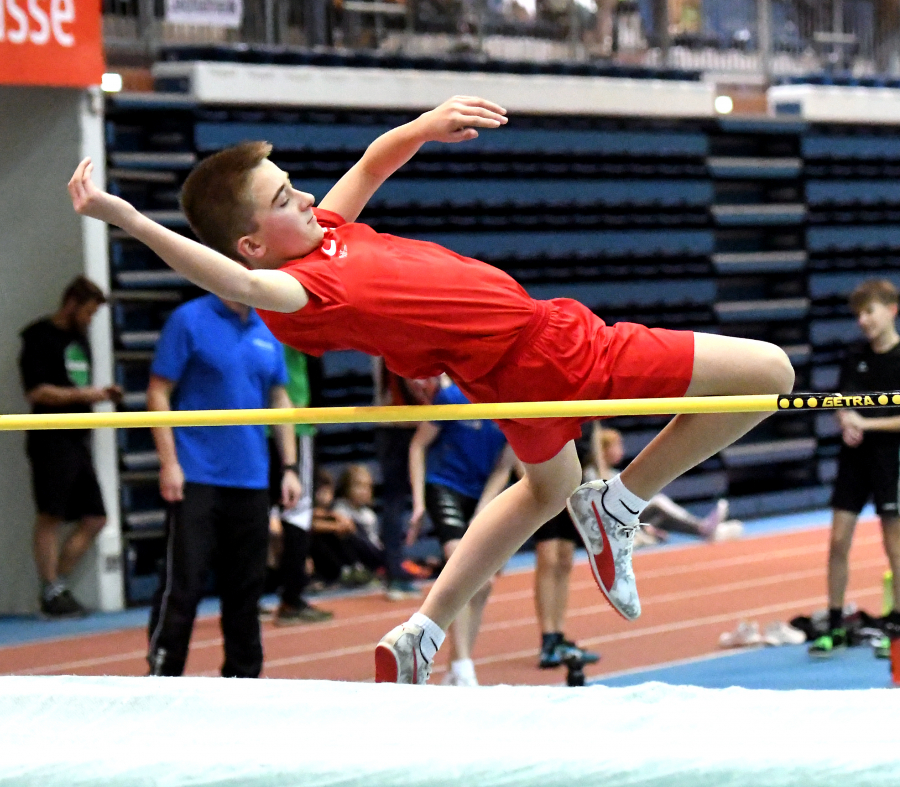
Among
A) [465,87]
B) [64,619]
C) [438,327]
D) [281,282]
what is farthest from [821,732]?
[465,87]

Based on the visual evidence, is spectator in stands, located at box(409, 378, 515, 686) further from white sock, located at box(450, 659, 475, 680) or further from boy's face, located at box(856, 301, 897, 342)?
boy's face, located at box(856, 301, 897, 342)

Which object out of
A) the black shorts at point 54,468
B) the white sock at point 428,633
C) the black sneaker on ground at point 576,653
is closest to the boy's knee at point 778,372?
the white sock at point 428,633

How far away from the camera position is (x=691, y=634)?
20.6 feet

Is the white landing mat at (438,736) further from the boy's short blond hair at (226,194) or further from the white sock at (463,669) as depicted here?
the white sock at (463,669)

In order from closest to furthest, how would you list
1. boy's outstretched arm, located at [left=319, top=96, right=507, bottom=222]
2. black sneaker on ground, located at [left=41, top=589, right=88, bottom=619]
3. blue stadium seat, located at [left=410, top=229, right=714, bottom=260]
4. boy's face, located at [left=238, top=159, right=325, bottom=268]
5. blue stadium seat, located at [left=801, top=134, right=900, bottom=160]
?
1. boy's face, located at [left=238, top=159, right=325, bottom=268]
2. boy's outstretched arm, located at [left=319, top=96, right=507, bottom=222]
3. black sneaker on ground, located at [left=41, top=589, right=88, bottom=619]
4. blue stadium seat, located at [left=410, top=229, right=714, bottom=260]
5. blue stadium seat, located at [left=801, top=134, right=900, bottom=160]

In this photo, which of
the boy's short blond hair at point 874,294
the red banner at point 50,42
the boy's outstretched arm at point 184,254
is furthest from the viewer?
the red banner at point 50,42

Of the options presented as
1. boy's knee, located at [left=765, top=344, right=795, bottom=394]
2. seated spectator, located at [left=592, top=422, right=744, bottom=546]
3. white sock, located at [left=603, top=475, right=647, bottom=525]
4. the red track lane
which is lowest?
seated spectator, located at [left=592, top=422, right=744, bottom=546]

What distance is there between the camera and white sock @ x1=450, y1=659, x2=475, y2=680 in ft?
16.2

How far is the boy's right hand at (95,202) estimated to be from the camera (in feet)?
8.47

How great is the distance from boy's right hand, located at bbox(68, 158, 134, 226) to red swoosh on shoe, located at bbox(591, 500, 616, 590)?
1.29 m

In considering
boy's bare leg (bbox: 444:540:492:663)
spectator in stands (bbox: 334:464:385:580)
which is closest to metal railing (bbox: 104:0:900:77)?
spectator in stands (bbox: 334:464:385:580)

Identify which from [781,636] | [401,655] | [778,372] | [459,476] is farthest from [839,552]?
[401,655]

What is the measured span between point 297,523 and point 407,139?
3550 millimetres

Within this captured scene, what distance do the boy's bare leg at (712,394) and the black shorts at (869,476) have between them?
2.87 metres
